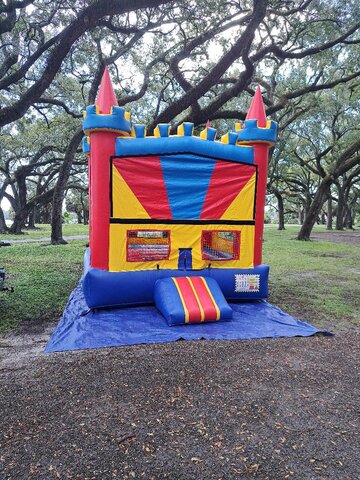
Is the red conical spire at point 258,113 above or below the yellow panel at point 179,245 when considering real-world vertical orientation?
above

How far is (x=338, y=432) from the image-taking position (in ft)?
8.62

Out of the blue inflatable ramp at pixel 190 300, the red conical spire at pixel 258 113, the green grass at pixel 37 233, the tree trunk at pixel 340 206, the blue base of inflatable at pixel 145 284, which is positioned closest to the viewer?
the blue inflatable ramp at pixel 190 300

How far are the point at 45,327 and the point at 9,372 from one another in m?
1.44

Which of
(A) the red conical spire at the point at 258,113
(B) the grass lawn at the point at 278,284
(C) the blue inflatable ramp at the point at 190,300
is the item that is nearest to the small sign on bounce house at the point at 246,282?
(C) the blue inflatable ramp at the point at 190,300

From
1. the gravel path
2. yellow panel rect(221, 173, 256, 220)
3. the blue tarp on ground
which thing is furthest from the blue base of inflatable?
the gravel path

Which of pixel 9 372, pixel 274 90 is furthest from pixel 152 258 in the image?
pixel 274 90

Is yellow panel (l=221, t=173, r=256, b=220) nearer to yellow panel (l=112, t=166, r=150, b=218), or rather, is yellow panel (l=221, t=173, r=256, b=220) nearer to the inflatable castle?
the inflatable castle

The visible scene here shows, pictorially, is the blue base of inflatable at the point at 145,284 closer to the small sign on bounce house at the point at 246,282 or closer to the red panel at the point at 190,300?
the small sign on bounce house at the point at 246,282

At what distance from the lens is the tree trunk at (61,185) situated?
43.4ft

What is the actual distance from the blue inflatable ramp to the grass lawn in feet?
4.46

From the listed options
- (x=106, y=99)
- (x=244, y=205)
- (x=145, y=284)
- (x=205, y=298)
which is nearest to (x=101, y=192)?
(x=106, y=99)

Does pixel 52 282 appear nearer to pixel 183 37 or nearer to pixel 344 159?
pixel 183 37

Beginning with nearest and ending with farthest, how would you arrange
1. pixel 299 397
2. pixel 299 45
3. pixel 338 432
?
1. pixel 338 432
2. pixel 299 397
3. pixel 299 45

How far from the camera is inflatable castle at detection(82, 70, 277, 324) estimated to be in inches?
218
